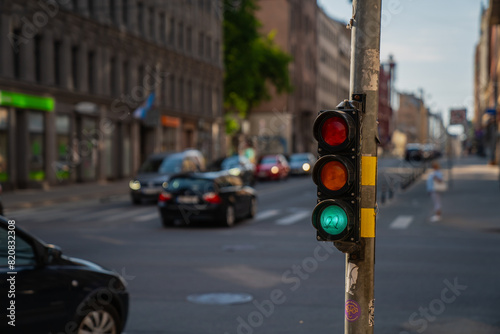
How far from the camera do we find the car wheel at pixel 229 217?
1908 centimetres

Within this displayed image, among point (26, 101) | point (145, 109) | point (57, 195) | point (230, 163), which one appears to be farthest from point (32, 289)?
point (145, 109)

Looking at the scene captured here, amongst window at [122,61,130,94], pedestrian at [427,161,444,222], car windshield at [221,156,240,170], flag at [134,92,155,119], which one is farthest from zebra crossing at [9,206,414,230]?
window at [122,61,130,94]

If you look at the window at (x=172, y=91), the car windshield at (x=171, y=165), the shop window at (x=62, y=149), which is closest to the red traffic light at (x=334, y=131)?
the car windshield at (x=171, y=165)

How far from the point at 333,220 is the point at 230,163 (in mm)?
35606

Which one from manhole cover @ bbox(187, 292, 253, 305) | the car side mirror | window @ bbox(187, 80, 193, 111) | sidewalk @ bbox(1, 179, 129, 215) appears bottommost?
sidewalk @ bbox(1, 179, 129, 215)

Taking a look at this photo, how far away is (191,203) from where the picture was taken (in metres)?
19.0

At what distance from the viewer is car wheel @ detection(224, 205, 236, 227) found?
19078mm

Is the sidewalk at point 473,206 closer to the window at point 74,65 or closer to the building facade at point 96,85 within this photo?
the building facade at point 96,85

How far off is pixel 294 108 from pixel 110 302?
81.3 metres

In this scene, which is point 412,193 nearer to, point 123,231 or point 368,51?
point 123,231

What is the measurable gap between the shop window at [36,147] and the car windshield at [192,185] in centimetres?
1634

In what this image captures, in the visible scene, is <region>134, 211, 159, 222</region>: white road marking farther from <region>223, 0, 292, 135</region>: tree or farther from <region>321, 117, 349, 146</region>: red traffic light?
<region>223, 0, 292, 135</region>: tree

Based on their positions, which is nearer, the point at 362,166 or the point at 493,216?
the point at 362,166

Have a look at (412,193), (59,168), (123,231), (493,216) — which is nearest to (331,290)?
(123,231)
